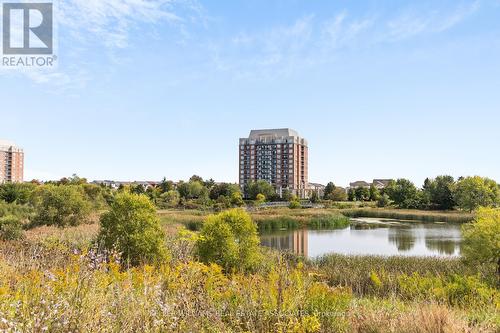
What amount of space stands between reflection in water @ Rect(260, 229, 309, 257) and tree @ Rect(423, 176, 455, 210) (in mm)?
33909

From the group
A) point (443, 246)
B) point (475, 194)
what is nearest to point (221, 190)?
point (475, 194)

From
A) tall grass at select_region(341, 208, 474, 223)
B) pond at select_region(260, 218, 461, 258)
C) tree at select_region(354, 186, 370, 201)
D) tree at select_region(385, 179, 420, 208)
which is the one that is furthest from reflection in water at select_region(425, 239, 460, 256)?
tree at select_region(354, 186, 370, 201)

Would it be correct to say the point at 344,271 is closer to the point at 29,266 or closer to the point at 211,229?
the point at 211,229

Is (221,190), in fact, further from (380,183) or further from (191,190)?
(380,183)

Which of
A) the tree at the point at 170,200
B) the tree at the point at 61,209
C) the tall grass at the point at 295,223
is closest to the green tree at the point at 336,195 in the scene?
the tree at the point at 170,200

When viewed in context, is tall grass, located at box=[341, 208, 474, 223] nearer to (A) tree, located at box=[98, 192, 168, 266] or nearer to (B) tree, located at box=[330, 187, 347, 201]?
(B) tree, located at box=[330, 187, 347, 201]

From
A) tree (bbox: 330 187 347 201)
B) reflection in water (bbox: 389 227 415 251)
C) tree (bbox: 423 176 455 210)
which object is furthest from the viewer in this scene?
tree (bbox: 330 187 347 201)

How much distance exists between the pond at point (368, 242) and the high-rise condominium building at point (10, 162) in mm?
102146

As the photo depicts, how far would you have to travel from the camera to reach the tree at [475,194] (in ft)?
157

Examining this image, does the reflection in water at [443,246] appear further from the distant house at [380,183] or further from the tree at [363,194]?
the distant house at [380,183]

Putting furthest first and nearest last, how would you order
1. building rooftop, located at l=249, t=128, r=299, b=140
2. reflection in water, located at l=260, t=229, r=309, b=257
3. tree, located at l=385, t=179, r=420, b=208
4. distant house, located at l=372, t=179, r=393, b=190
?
1. distant house, located at l=372, t=179, r=393, b=190
2. building rooftop, located at l=249, t=128, r=299, b=140
3. tree, located at l=385, t=179, r=420, b=208
4. reflection in water, located at l=260, t=229, r=309, b=257

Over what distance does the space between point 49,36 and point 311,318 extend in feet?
39.6

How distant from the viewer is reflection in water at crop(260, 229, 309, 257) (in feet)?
72.1

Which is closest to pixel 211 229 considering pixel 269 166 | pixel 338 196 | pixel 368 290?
pixel 368 290
